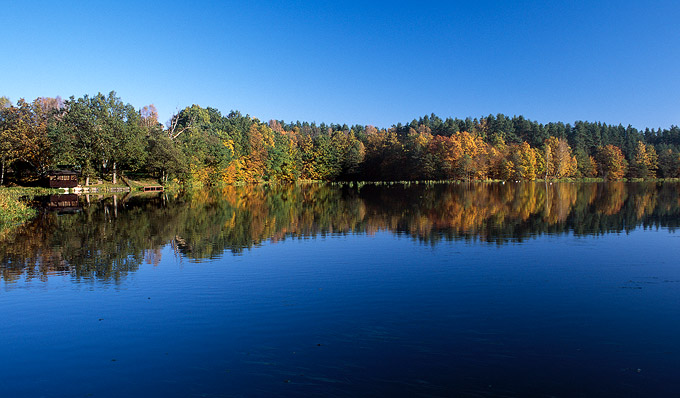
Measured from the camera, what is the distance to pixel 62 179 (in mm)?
60969

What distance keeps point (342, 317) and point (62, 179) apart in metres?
64.4

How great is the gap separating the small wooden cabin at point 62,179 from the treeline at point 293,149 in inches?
80.1

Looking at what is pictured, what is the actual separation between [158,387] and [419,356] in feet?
13.4

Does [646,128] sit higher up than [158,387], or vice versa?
[646,128]

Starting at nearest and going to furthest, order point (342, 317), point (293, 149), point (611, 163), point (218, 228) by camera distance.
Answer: point (342, 317) → point (218, 228) → point (293, 149) → point (611, 163)

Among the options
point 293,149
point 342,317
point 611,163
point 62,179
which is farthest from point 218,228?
point 611,163

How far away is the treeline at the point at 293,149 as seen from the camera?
212ft

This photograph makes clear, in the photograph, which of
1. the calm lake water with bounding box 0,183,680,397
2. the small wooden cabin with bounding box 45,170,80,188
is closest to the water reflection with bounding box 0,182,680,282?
the calm lake water with bounding box 0,183,680,397

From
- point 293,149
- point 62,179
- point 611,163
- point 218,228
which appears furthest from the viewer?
point 611,163

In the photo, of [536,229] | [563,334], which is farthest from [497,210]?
[563,334]

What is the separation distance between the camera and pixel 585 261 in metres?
14.8

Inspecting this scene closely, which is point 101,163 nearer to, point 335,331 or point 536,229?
point 536,229

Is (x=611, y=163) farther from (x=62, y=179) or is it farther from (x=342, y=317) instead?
(x=342, y=317)

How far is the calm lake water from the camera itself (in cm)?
664
